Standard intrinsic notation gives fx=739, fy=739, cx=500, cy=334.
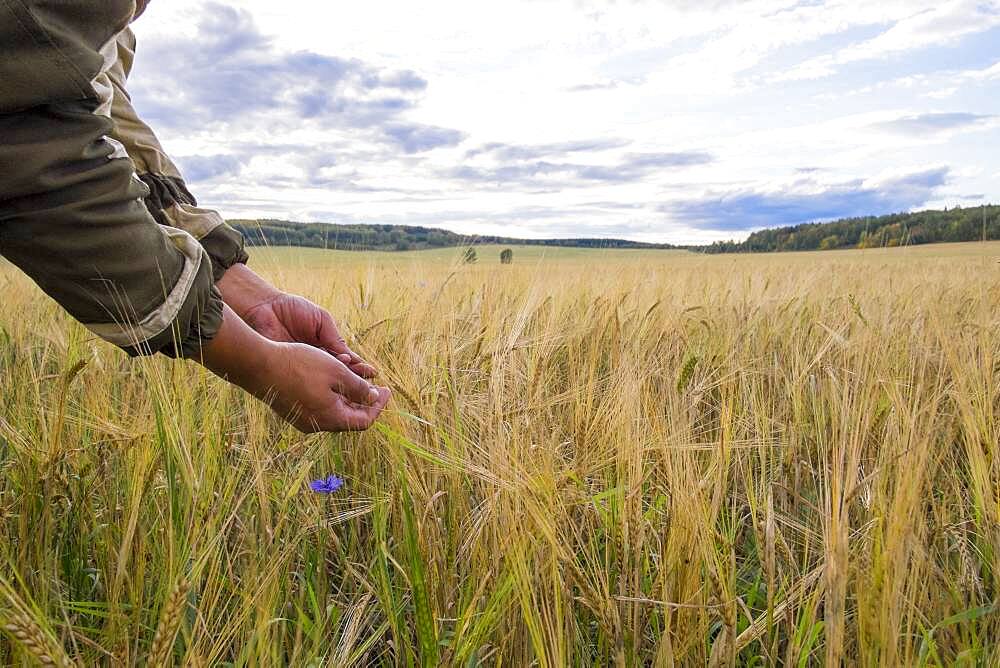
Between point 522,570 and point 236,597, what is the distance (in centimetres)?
47

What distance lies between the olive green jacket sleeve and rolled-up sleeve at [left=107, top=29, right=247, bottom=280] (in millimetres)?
333

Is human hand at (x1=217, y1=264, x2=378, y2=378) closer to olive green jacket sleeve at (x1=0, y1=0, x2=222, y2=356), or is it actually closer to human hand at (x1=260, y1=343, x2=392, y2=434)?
human hand at (x1=260, y1=343, x2=392, y2=434)

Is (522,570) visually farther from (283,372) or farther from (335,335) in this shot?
(335,335)

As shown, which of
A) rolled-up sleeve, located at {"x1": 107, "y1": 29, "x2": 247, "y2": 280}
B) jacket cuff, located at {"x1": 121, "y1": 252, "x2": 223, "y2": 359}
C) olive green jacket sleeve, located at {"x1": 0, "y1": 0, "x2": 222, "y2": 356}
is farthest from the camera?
rolled-up sleeve, located at {"x1": 107, "y1": 29, "x2": 247, "y2": 280}

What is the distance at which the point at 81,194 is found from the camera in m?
0.78

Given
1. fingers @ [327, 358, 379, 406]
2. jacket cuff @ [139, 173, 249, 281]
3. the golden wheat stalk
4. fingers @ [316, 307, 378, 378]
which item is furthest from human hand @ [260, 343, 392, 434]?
the golden wheat stalk

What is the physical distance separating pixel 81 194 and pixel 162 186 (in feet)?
2.02

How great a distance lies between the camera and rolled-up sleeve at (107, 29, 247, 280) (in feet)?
4.02

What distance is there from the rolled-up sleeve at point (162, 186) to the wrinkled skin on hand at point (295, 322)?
12 centimetres

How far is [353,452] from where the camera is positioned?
1.32 metres

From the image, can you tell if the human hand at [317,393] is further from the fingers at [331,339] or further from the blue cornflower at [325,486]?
the fingers at [331,339]

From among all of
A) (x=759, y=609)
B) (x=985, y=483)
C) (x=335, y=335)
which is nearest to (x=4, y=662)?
(x=335, y=335)

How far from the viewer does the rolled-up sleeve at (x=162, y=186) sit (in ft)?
4.02

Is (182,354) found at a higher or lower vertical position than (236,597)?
higher
